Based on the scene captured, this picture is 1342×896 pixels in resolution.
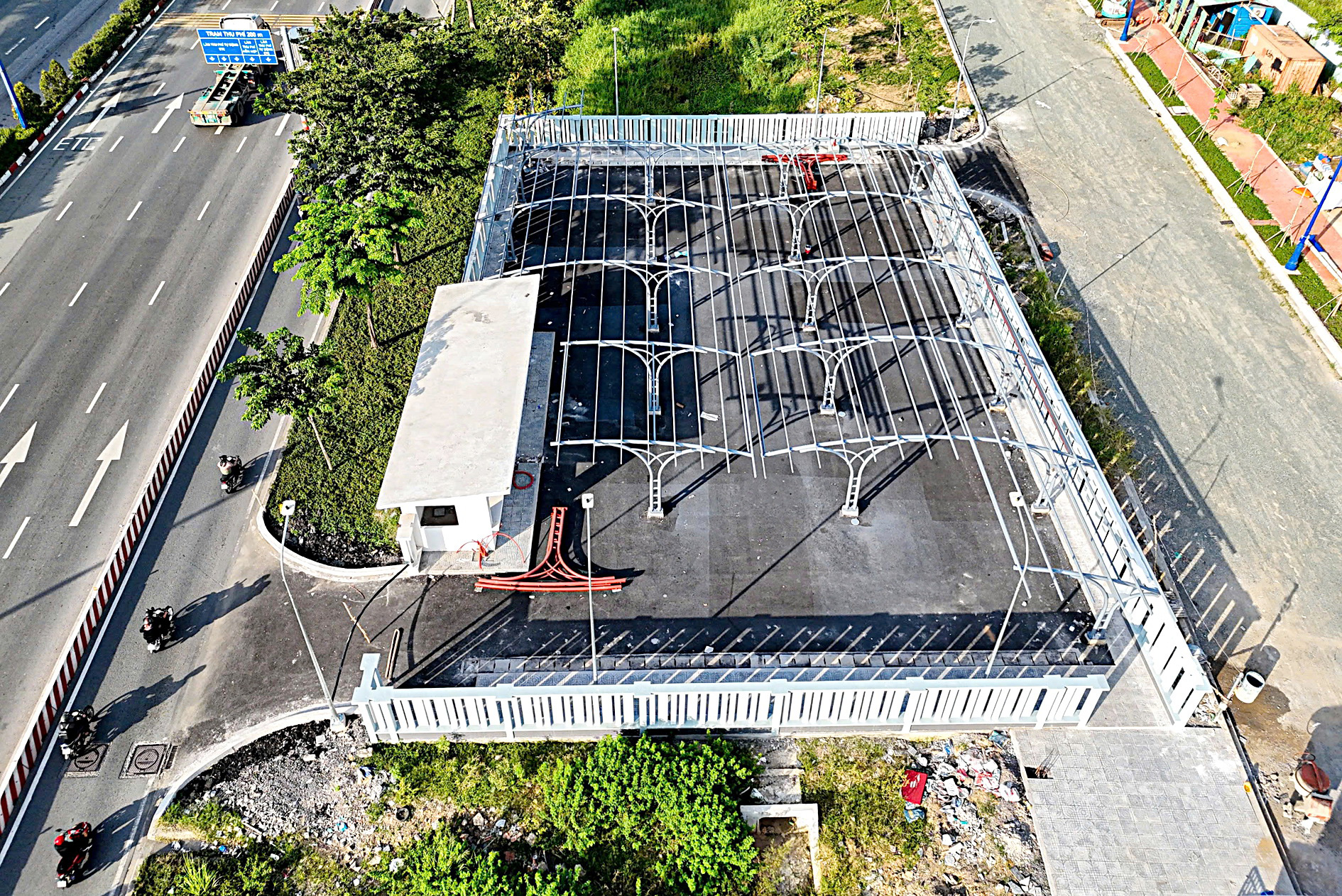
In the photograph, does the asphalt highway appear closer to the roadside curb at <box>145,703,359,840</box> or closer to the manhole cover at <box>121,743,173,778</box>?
the manhole cover at <box>121,743,173,778</box>

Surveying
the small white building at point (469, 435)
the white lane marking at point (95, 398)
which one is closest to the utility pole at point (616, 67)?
the small white building at point (469, 435)

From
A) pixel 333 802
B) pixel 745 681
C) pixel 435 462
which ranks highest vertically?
pixel 435 462

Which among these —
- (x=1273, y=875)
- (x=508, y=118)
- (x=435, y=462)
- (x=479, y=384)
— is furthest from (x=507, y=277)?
(x=1273, y=875)

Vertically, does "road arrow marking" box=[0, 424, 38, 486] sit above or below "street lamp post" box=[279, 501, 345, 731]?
below

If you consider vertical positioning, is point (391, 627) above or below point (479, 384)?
below

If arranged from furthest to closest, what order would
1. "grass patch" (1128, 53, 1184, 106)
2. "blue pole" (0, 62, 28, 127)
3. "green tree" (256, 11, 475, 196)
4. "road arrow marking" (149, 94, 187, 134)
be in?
"grass patch" (1128, 53, 1184, 106) < "road arrow marking" (149, 94, 187, 134) < "blue pole" (0, 62, 28, 127) < "green tree" (256, 11, 475, 196)

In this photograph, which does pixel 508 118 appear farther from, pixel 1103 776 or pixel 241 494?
pixel 1103 776

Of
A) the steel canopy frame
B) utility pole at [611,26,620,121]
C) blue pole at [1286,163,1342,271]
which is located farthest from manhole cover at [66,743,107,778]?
blue pole at [1286,163,1342,271]

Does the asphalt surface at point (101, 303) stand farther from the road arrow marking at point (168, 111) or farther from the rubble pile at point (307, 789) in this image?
the rubble pile at point (307, 789)
